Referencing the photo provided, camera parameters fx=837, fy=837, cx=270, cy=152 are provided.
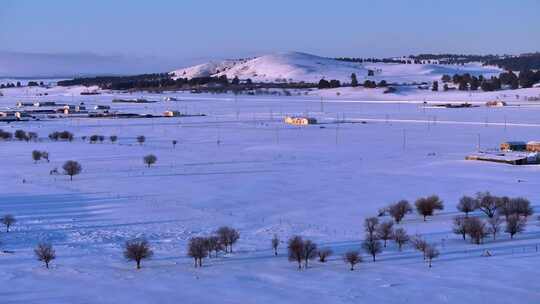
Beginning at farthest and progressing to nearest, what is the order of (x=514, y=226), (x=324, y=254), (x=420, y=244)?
(x=514, y=226), (x=420, y=244), (x=324, y=254)

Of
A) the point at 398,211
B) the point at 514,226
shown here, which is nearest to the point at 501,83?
the point at 398,211

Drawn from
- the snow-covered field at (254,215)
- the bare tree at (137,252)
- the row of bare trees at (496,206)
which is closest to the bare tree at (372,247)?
the snow-covered field at (254,215)

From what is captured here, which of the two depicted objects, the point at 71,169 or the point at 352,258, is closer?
the point at 352,258

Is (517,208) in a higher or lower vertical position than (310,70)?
lower

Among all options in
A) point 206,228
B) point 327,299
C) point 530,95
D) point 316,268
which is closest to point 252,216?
point 206,228

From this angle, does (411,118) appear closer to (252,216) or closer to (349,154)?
(349,154)

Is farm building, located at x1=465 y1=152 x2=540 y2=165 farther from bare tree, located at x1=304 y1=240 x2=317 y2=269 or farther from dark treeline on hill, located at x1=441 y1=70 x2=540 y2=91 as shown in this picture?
dark treeline on hill, located at x1=441 y1=70 x2=540 y2=91

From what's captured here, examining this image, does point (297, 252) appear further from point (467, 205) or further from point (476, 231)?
point (467, 205)

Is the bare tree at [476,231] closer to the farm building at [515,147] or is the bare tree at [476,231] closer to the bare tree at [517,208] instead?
the bare tree at [517,208]
